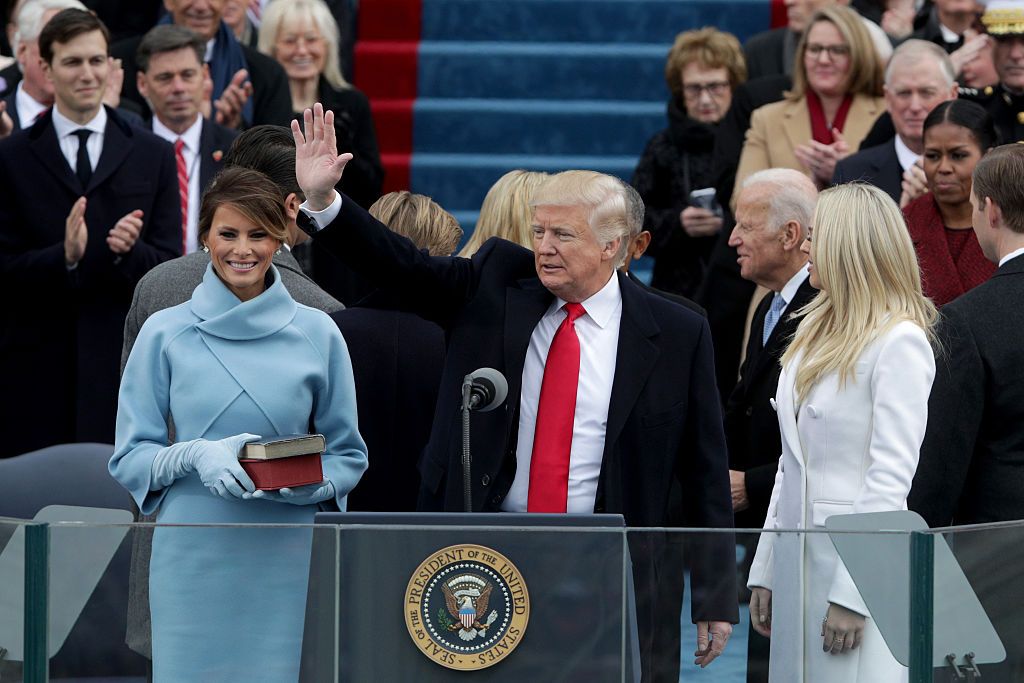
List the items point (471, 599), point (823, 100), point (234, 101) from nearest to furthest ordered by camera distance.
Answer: point (471, 599), point (823, 100), point (234, 101)

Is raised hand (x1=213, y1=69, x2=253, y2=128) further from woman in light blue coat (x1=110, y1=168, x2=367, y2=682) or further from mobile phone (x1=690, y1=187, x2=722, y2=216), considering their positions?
woman in light blue coat (x1=110, y1=168, x2=367, y2=682)

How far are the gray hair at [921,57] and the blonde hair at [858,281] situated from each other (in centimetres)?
234

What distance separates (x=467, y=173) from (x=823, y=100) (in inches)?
127

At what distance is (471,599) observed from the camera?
3.27 meters

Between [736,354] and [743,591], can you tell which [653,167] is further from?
[743,591]

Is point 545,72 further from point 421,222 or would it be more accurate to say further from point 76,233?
point 421,222

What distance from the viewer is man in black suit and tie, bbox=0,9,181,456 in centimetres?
599

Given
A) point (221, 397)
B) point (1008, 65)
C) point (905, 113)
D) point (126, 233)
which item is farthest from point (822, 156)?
point (221, 397)

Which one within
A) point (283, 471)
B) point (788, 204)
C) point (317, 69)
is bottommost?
point (283, 471)

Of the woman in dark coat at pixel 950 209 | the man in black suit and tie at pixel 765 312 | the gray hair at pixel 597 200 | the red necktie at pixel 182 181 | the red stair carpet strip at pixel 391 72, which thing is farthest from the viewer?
the red stair carpet strip at pixel 391 72

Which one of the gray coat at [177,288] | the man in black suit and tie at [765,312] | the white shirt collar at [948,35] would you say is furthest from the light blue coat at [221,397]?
the white shirt collar at [948,35]

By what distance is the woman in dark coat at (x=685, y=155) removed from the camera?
735cm

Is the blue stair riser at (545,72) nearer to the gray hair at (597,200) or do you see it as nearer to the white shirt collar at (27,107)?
the white shirt collar at (27,107)

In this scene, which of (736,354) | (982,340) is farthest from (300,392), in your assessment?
(736,354)
